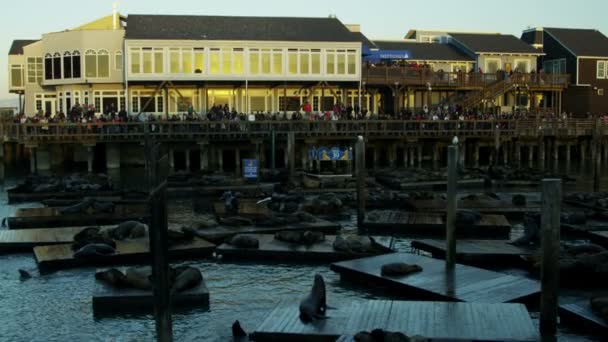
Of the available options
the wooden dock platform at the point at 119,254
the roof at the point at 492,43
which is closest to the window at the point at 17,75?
the roof at the point at 492,43

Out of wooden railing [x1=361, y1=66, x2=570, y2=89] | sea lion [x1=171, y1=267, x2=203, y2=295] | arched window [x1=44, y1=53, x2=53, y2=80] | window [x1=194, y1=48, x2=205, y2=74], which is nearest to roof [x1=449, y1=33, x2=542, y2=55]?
wooden railing [x1=361, y1=66, x2=570, y2=89]

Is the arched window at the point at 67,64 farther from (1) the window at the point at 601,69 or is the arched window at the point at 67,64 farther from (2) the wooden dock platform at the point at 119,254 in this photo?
(1) the window at the point at 601,69

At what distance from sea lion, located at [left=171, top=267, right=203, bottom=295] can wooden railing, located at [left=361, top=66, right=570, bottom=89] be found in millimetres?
35847

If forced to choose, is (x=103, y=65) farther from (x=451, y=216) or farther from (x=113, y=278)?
(x=451, y=216)

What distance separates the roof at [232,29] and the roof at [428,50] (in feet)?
25.5

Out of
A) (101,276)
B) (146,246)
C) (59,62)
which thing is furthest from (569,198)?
(59,62)

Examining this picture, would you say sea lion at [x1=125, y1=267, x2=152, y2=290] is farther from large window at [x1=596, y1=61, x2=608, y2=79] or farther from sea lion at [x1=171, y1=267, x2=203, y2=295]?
large window at [x1=596, y1=61, x2=608, y2=79]

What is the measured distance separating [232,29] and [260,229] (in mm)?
29003

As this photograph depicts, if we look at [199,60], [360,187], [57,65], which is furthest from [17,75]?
[360,187]

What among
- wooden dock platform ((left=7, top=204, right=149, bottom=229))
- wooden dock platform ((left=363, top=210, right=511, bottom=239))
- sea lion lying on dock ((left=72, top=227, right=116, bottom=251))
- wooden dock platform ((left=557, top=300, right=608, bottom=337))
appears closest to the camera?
wooden dock platform ((left=557, top=300, right=608, bottom=337))

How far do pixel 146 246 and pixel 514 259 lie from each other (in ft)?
26.6

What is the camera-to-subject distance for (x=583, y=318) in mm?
12086

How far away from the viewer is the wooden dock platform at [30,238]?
1922 cm

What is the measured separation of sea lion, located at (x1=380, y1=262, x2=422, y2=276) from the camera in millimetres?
14914
